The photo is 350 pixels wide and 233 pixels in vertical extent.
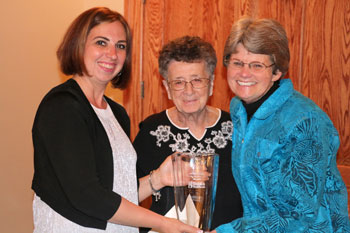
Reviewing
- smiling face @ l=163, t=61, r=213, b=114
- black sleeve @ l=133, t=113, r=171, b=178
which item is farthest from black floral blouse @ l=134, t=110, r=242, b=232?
smiling face @ l=163, t=61, r=213, b=114

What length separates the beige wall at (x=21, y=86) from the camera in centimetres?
276

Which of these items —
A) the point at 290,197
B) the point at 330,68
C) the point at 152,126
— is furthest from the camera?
the point at 330,68

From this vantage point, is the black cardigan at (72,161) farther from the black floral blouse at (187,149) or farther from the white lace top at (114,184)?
the black floral blouse at (187,149)

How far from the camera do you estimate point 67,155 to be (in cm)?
138

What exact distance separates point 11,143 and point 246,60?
6.25ft

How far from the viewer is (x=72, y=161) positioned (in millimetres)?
1377

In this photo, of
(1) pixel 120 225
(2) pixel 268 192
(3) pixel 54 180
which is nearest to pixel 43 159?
(3) pixel 54 180

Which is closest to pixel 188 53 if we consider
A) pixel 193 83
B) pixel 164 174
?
pixel 193 83

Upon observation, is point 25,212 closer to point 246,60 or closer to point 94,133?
point 94,133

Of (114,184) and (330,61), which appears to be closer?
(114,184)

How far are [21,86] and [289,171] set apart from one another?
7.15 ft

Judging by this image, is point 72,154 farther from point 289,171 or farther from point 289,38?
point 289,38

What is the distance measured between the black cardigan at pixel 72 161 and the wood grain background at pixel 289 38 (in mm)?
1740

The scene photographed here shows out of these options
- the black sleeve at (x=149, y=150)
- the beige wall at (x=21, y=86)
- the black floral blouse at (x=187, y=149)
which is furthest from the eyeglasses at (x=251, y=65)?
the beige wall at (x=21, y=86)
